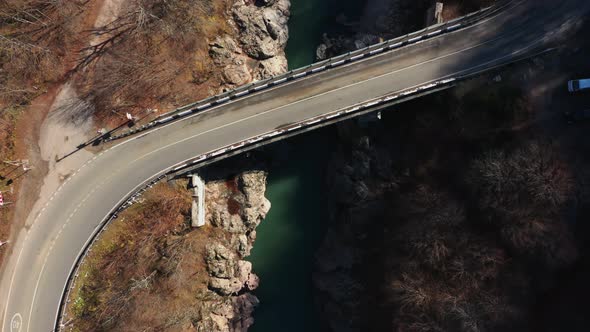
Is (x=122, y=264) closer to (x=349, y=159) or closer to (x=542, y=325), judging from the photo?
(x=349, y=159)

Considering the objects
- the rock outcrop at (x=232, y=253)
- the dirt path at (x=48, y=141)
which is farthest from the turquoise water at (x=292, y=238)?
the dirt path at (x=48, y=141)

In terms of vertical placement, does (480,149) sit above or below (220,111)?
below

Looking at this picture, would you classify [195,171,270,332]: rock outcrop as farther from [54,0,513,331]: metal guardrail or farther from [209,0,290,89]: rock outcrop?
[209,0,290,89]: rock outcrop

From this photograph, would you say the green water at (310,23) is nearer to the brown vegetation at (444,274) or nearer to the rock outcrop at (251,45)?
the rock outcrop at (251,45)

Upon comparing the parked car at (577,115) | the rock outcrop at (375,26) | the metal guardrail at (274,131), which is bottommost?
the parked car at (577,115)

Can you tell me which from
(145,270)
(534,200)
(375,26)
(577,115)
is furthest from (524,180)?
(145,270)

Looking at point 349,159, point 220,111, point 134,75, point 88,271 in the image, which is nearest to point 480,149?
point 349,159
